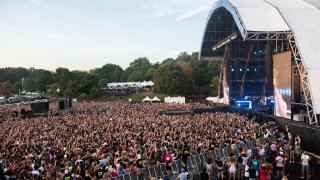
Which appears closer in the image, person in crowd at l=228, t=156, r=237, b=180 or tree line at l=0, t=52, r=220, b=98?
person in crowd at l=228, t=156, r=237, b=180

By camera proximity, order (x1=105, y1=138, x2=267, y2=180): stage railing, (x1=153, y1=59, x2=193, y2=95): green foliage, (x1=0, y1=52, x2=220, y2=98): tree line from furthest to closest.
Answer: (x1=0, y1=52, x2=220, y2=98): tree line < (x1=153, y1=59, x2=193, y2=95): green foliage < (x1=105, y1=138, x2=267, y2=180): stage railing

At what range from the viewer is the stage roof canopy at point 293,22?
2509 cm

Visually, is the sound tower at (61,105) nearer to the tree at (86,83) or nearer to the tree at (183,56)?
the tree at (86,83)

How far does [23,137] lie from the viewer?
2191cm

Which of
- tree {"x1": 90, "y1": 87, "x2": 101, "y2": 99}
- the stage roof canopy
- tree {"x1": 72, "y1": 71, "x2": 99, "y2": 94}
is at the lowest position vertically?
tree {"x1": 90, "y1": 87, "x2": 101, "y2": 99}

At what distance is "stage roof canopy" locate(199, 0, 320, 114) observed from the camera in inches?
988

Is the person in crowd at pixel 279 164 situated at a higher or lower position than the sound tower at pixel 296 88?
lower

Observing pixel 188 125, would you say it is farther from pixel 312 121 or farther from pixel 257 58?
pixel 257 58

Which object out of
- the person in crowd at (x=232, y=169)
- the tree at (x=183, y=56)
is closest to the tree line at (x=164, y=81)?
the tree at (x=183, y=56)

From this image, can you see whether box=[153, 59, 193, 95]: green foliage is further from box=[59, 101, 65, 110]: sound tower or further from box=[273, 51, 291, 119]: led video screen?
box=[273, 51, 291, 119]: led video screen

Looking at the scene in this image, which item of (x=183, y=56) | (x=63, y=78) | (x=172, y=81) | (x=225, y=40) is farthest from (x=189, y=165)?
(x=183, y=56)

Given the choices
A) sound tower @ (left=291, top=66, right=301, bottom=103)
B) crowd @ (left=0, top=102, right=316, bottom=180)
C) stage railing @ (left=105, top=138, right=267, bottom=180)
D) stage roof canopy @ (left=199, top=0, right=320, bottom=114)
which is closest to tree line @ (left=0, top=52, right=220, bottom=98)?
Result: stage roof canopy @ (left=199, top=0, right=320, bottom=114)

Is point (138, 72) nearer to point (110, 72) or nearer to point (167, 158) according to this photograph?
point (110, 72)

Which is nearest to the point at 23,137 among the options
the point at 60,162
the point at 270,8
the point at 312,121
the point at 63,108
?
the point at 60,162
